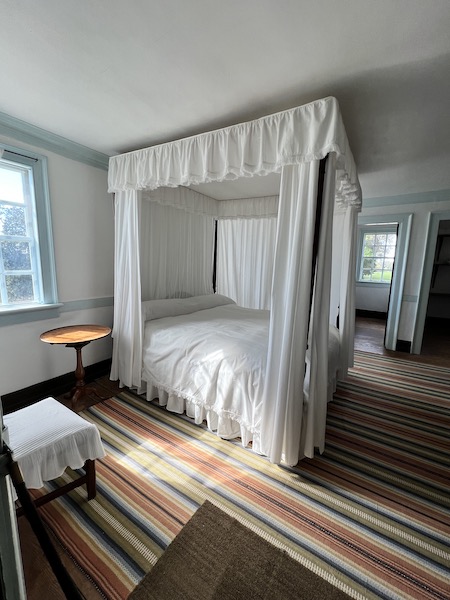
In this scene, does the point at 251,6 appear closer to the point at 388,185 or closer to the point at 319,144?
the point at 319,144

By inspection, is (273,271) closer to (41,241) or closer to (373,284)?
(41,241)

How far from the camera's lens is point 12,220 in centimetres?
231

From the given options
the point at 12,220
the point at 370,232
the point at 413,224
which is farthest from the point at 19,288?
the point at 370,232

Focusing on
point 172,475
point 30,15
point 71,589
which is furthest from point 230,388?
point 30,15

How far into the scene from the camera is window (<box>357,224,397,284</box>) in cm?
634

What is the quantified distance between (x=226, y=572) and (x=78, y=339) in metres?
1.89

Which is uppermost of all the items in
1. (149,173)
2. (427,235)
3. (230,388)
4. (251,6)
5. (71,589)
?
(251,6)

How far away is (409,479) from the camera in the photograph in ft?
5.82

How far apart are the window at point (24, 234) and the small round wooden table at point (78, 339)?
0.35 meters

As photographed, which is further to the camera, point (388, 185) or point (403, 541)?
point (388, 185)

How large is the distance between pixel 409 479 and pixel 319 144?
2247 mm

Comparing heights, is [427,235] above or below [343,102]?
below

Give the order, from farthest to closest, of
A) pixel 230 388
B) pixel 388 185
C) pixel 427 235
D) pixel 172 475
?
pixel 427 235 < pixel 388 185 < pixel 230 388 < pixel 172 475

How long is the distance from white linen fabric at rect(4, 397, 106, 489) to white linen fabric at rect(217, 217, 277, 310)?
3075 millimetres
